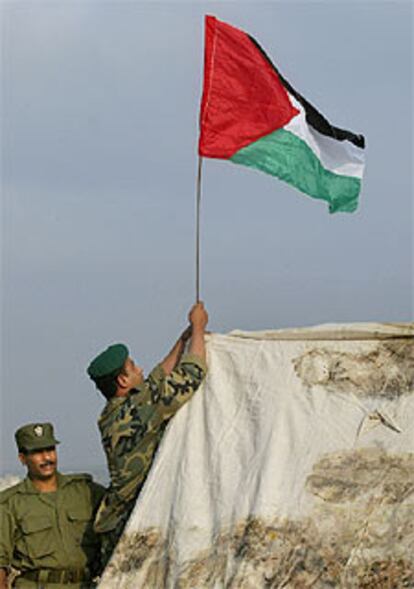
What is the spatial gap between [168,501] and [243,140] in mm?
2338

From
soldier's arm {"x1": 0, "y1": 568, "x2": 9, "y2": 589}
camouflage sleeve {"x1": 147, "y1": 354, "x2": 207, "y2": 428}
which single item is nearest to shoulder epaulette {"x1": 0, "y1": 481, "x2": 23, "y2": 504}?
soldier's arm {"x1": 0, "y1": 568, "x2": 9, "y2": 589}

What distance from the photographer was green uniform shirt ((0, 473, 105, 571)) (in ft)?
25.2

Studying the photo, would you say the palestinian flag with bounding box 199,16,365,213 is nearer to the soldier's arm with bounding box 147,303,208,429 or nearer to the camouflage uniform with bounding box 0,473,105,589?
the soldier's arm with bounding box 147,303,208,429

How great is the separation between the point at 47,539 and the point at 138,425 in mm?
1081

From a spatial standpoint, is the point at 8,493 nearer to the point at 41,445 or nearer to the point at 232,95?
the point at 41,445

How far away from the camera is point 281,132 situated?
8.06 m

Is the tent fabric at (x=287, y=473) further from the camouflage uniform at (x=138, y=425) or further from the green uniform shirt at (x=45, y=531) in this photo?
the green uniform shirt at (x=45, y=531)

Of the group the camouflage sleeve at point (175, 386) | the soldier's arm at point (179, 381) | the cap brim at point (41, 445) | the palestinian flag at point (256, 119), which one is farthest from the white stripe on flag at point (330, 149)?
the cap brim at point (41, 445)

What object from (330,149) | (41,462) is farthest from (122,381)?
(330,149)

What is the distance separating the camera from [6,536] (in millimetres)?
7656

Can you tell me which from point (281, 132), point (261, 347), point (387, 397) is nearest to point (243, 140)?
point (281, 132)

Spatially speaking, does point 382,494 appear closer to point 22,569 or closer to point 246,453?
point 246,453

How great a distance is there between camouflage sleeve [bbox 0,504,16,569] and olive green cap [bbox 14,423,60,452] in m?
0.40

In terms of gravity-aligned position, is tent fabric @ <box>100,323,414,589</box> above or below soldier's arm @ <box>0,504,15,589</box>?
above
